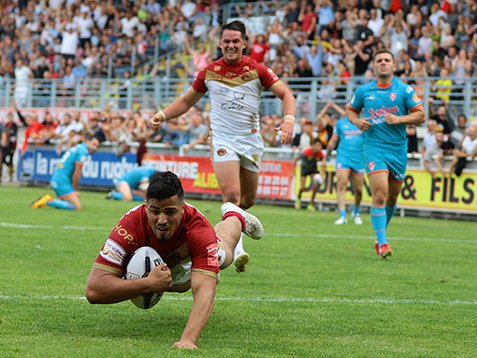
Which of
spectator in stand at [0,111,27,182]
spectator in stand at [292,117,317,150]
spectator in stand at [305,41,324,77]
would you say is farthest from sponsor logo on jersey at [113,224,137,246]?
spectator in stand at [0,111,27,182]

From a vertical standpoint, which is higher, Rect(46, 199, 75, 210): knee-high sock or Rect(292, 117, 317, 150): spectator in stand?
Rect(292, 117, 317, 150): spectator in stand

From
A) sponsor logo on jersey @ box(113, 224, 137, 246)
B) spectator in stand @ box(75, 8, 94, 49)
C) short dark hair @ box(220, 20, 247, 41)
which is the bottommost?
sponsor logo on jersey @ box(113, 224, 137, 246)

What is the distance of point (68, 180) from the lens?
70.1ft

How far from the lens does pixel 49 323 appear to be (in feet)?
23.0

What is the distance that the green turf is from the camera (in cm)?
630

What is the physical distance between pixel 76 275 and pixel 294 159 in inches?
621

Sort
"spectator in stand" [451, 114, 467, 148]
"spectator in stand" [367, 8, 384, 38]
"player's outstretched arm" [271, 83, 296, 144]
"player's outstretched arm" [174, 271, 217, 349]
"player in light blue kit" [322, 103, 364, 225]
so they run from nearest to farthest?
"player's outstretched arm" [174, 271, 217, 349], "player's outstretched arm" [271, 83, 296, 144], "player in light blue kit" [322, 103, 364, 225], "spectator in stand" [451, 114, 467, 148], "spectator in stand" [367, 8, 384, 38]

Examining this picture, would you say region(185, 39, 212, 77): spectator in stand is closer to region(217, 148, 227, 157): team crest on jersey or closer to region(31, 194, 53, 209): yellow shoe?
region(31, 194, 53, 209): yellow shoe

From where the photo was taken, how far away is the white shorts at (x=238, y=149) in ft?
35.6

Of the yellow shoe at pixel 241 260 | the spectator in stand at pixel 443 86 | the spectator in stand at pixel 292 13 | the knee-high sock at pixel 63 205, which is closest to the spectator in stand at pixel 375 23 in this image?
the spectator in stand at pixel 443 86

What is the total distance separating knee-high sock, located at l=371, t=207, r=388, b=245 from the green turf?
341 millimetres

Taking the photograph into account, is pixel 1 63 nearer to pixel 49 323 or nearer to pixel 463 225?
pixel 463 225

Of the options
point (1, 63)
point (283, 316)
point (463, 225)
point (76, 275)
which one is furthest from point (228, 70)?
point (1, 63)

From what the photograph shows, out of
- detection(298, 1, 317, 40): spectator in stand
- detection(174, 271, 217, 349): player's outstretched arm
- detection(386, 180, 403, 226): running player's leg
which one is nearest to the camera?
detection(174, 271, 217, 349): player's outstretched arm
